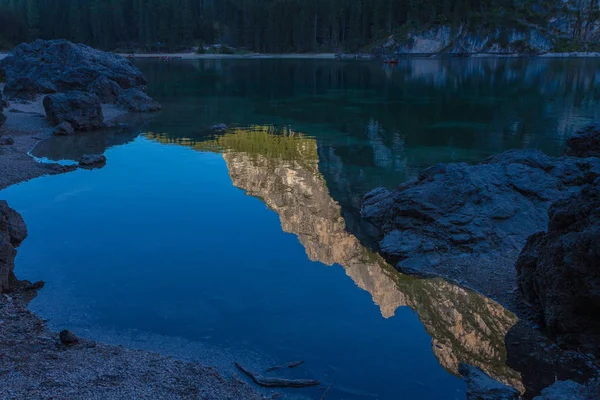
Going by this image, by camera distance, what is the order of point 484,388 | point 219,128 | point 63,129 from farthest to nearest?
point 219,128
point 63,129
point 484,388

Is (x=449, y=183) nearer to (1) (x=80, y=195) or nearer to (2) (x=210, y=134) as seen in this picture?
(1) (x=80, y=195)

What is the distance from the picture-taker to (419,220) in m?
20.5

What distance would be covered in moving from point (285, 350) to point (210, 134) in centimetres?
2958

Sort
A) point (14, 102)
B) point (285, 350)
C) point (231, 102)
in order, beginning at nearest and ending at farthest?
point (285, 350) < point (14, 102) < point (231, 102)

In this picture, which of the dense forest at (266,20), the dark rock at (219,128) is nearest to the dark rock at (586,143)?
the dark rock at (219,128)

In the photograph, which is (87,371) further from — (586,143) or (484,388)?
(586,143)

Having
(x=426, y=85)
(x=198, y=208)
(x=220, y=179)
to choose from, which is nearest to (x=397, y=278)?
(x=198, y=208)

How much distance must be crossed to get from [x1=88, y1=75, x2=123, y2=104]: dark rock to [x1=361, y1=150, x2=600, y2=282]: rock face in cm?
4033

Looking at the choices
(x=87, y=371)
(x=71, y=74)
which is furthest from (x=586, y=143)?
(x=71, y=74)

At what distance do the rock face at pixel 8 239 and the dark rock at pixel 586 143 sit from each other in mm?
24523

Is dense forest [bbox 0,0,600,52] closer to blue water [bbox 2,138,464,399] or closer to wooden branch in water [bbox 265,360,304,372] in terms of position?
blue water [bbox 2,138,464,399]

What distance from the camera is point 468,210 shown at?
20.2 metres

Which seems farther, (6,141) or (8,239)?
(6,141)

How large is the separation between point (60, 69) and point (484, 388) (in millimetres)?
62344
